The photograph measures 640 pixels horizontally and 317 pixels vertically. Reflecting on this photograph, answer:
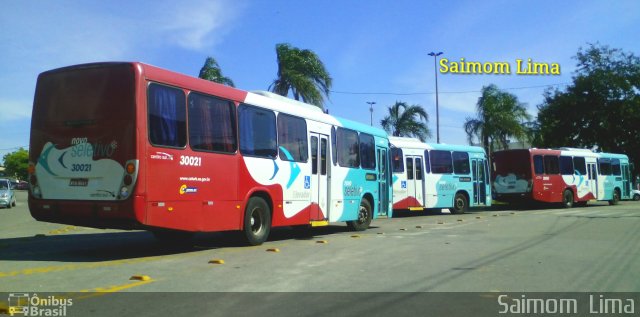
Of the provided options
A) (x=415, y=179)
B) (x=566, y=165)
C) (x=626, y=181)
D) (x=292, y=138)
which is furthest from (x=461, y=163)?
(x=626, y=181)

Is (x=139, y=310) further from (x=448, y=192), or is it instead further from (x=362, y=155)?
(x=448, y=192)

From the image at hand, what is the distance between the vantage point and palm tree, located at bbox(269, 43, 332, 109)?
24.9 meters

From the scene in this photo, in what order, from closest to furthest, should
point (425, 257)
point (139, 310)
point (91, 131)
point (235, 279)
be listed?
point (139, 310)
point (235, 279)
point (91, 131)
point (425, 257)

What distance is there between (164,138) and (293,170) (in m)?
3.98

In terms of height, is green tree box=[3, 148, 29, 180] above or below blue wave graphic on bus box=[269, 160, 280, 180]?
above

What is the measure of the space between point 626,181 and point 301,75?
23194mm

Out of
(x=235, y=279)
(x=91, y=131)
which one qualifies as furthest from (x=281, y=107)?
(x=235, y=279)

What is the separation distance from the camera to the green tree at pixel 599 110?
4462 centimetres

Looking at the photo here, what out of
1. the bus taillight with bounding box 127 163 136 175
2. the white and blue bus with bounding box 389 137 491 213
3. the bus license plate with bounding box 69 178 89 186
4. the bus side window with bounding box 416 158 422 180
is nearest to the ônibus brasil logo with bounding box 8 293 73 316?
the bus taillight with bounding box 127 163 136 175

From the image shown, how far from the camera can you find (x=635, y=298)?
6.36m

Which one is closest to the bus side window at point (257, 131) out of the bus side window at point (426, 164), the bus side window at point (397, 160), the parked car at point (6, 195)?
the bus side window at point (397, 160)

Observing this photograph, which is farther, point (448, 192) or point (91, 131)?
point (448, 192)

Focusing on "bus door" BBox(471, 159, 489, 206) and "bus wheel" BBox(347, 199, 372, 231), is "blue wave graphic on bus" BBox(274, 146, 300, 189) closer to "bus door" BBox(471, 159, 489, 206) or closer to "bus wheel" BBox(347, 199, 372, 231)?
"bus wheel" BBox(347, 199, 372, 231)

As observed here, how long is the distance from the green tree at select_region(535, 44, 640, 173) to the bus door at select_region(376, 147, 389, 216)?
115 ft
